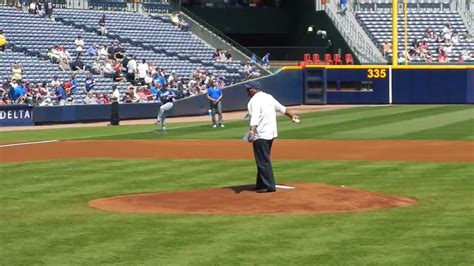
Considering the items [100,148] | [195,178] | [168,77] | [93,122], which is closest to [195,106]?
[168,77]

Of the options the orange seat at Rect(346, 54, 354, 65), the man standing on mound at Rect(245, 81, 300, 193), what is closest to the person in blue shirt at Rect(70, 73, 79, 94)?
the orange seat at Rect(346, 54, 354, 65)

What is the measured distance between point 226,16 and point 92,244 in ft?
170

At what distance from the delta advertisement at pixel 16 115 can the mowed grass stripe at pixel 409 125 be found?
12.5 meters

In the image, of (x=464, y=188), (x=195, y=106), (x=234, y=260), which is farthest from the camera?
(x=195, y=106)

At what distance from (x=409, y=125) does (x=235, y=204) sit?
21.4 metres

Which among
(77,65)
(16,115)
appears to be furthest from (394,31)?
(16,115)

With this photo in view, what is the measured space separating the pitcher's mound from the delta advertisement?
22616mm

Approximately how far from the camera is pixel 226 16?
62.8 meters

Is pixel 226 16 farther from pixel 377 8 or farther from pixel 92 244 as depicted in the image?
pixel 92 244

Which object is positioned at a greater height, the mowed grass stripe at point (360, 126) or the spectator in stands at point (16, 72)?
the spectator in stands at point (16, 72)

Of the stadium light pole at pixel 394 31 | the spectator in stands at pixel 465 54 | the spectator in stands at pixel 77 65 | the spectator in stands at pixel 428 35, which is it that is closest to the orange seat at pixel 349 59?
the stadium light pole at pixel 394 31

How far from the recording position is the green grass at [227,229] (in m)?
10.9

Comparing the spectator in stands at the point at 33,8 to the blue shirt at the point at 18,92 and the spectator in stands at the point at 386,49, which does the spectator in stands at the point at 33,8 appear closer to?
the blue shirt at the point at 18,92

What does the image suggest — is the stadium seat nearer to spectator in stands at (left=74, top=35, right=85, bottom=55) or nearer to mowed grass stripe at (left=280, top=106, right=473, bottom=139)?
mowed grass stripe at (left=280, top=106, right=473, bottom=139)
